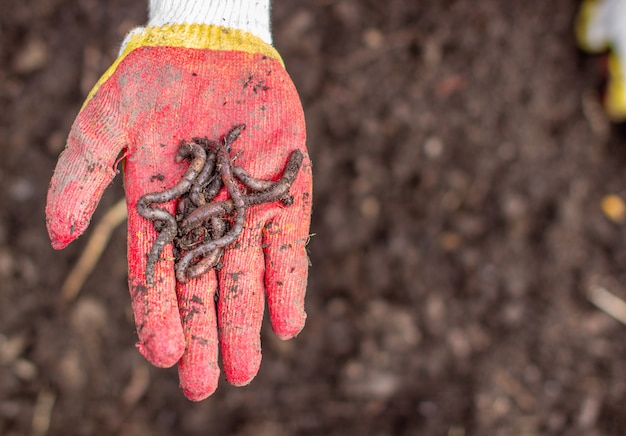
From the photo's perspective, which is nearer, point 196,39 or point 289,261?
point 289,261

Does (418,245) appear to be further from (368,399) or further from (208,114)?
(208,114)

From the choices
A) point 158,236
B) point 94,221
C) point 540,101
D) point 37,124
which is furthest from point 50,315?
point 540,101

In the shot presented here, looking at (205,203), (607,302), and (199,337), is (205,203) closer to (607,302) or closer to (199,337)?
(199,337)

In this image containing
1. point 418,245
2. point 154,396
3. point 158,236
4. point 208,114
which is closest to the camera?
point 158,236

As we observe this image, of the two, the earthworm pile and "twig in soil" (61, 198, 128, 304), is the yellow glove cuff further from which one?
"twig in soil" (61, 198, 128, 304)

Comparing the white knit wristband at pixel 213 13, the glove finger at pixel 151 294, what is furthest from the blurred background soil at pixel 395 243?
the glove finger at pixel 151 294

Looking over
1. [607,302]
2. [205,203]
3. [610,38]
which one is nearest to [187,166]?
[205,203]

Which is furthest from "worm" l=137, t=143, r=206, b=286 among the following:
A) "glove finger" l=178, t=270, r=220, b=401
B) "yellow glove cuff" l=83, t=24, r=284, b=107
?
"yellow glove cuff" l=83, t=24, r=284, b=107
